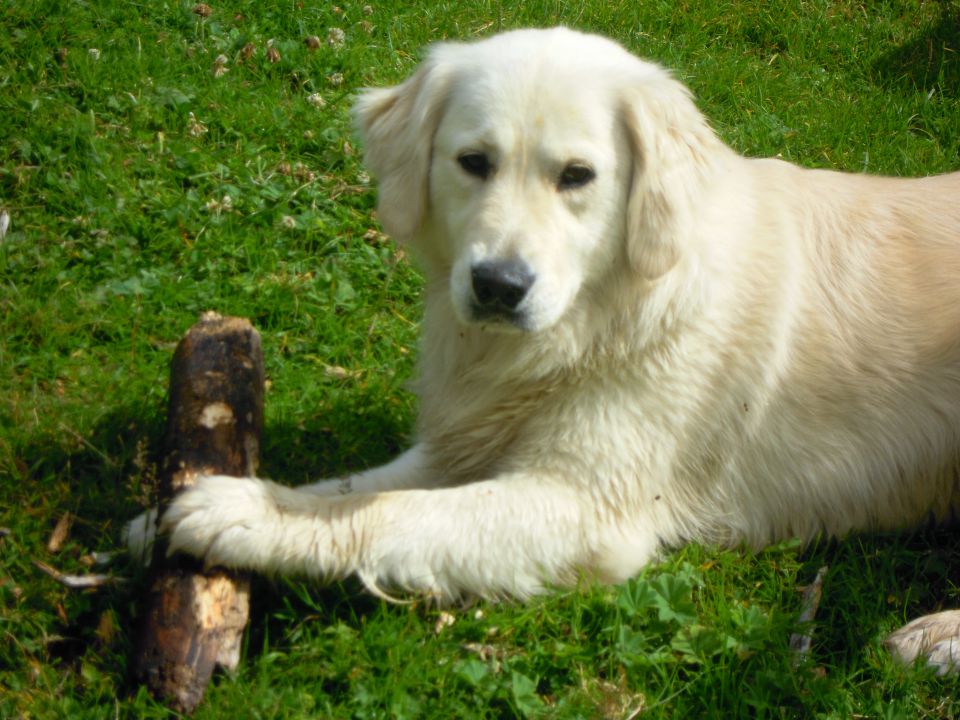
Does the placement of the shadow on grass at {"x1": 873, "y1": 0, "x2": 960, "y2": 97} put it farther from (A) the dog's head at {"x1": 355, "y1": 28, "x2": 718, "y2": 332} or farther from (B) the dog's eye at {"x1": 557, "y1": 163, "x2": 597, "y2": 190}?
(B) the dog's eye at {"x1": 557, "y1": 163, "x2": 597, "y2": 190}

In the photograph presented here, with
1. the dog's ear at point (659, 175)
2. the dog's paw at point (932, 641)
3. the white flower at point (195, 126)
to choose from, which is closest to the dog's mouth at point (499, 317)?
the dog's ear at point (659, 175)

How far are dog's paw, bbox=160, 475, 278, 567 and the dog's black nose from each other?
33.6 inches

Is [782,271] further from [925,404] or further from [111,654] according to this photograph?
[111,654]

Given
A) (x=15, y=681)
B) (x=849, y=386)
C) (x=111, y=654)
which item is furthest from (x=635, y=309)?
(x=15, y=681)

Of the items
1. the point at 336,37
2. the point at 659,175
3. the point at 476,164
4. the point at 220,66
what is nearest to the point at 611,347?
the point at 659,175

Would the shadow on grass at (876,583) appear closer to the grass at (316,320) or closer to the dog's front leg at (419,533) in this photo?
the grass at (316,320)

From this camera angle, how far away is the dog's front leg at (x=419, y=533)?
2.93 meters

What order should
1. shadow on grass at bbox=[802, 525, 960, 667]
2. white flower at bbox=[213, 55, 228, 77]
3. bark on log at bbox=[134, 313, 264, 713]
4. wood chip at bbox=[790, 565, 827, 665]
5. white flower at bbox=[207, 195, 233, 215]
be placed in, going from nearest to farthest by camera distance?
bark on log at bbox=[134, 313, 264, 713] < wood chip at bbox=[790, 565, 827, 665] < shadow on grass at bbox=[802, 525, 960, 667] < white flower at bbox=[207, 195, 233, 215] < white flower at bbox=[213, 55, 228, 77]

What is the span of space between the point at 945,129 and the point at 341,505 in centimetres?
444

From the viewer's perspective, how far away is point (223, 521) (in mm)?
2828

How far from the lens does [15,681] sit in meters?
2.70

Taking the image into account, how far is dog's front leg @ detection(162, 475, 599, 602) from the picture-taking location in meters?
2.93

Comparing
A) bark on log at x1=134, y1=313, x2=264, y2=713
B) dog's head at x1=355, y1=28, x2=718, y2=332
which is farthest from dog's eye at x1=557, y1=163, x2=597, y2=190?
bark on log at x1=134, y1=313, x2=264, y2=713

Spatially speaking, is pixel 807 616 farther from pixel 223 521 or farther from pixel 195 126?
pixel 195 126
